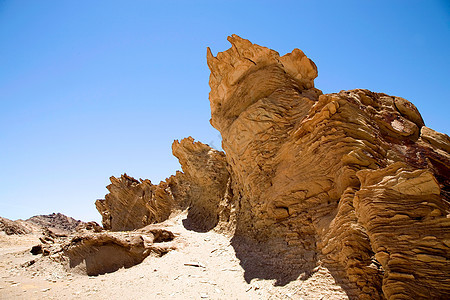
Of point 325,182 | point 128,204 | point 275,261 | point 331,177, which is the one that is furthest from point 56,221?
point 331,177

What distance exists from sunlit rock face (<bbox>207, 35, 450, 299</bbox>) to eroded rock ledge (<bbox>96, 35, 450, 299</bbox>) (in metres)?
0.03

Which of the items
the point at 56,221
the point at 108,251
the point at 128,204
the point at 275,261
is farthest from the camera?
the point at 56,221

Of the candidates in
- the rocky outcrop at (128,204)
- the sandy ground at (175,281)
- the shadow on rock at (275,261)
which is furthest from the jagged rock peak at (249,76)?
the rocky outcrop at (128,204)

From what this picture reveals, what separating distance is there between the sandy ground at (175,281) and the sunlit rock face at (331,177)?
0.60 metres

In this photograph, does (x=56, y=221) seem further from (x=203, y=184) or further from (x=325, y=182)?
(x=325, y=182)

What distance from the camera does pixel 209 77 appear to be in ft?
50.3

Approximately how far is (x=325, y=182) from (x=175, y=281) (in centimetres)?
604

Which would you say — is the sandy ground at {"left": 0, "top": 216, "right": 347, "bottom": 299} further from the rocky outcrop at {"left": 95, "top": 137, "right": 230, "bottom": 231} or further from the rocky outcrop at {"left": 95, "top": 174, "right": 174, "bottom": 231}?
Result: the rocky outcrop at {"left": 95, "top": 174, "right": 174, "bottom": 231}

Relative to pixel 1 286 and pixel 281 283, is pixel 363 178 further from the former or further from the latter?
pixel 1 286

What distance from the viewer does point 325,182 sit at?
27.0 ft

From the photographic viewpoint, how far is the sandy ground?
6.74 m

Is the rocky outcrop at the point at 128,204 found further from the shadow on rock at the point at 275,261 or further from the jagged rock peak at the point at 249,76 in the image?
the shadow on rock at the point at 275,261

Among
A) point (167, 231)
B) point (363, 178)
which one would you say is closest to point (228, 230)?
point (167, 231)

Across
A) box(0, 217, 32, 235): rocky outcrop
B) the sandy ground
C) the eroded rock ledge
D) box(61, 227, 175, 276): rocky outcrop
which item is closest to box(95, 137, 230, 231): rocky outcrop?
the eroded rock ledge
